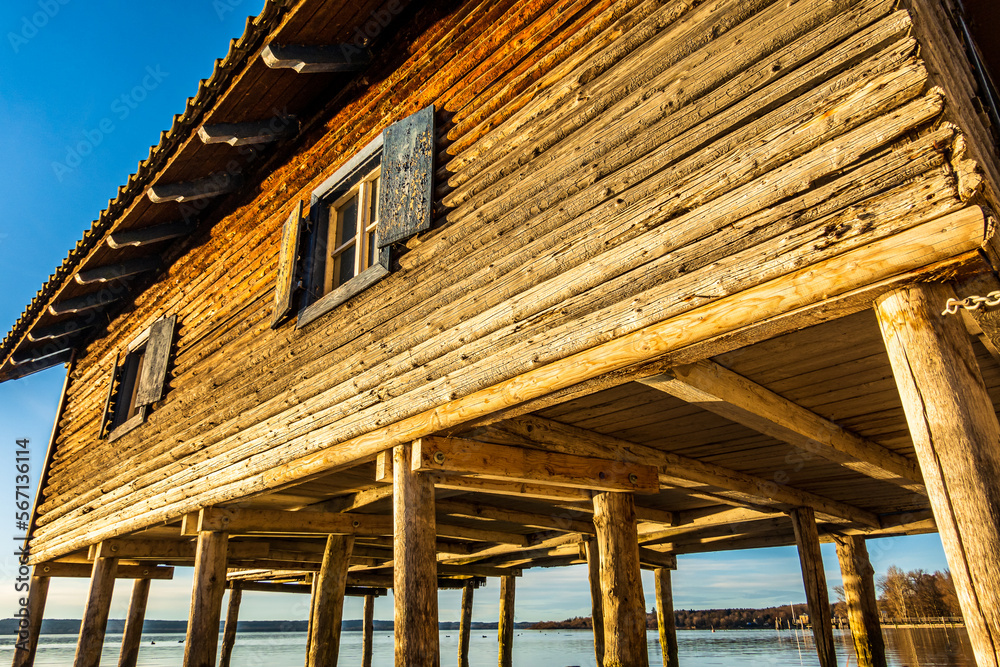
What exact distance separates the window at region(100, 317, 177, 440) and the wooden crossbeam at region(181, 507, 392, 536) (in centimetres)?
209

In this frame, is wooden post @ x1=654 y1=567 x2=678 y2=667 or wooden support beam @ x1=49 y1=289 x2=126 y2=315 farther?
wooden post @ x1=654 y1=567 x2=678 y2=667

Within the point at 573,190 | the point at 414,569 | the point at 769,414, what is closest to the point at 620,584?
the point at 414,569

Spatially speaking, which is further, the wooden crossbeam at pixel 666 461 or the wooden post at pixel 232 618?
the wooden post at pixel 232 618

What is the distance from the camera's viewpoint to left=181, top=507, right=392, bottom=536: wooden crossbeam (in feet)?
21.2

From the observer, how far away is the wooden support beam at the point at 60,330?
10594 mm

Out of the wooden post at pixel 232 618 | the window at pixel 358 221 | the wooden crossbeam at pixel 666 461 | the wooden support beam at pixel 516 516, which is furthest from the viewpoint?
the wooden post at pixel 232 618

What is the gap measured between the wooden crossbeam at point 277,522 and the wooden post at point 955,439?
5.82 m

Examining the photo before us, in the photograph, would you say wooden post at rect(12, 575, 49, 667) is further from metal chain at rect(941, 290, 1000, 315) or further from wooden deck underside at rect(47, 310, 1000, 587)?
metal chain at rect(941, 290, 1000, 315)

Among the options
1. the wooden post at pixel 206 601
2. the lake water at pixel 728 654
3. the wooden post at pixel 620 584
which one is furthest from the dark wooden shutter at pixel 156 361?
the lake water at pixel 728 654

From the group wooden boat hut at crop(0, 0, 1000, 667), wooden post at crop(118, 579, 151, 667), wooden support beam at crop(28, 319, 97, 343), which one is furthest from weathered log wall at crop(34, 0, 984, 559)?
wooden support beam at crop(28, 319, 97, 343)

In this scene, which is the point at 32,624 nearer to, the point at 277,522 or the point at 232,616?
the point at 232,616

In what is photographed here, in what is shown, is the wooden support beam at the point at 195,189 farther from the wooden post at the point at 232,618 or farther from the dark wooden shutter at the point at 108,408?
the wooden post at the point at 232,618

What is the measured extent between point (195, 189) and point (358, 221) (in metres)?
3.00

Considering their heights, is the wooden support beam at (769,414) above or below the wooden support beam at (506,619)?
above
